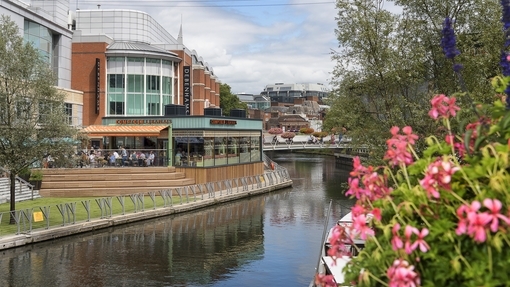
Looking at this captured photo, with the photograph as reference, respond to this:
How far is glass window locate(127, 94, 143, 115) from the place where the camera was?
56188 millimetres

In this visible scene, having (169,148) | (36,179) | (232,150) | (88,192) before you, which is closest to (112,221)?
(88,192)

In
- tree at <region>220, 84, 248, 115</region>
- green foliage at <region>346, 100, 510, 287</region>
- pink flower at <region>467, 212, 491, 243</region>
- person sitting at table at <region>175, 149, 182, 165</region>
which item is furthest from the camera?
tree at <region>220, 84, 248, 115</region>

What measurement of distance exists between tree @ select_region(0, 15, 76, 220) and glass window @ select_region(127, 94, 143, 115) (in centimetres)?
3377

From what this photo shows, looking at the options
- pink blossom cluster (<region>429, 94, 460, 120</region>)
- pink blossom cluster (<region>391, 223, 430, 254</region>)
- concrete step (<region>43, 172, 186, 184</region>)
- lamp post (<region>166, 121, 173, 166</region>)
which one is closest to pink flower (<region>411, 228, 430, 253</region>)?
pink blossom cluster (<region>391, 223, 430, 254</region>)

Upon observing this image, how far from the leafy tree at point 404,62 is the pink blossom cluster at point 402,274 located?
34.4ft

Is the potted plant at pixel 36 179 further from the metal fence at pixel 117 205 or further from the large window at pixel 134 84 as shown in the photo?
the large window at pixel 134 84

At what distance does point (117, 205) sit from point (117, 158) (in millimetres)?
6664

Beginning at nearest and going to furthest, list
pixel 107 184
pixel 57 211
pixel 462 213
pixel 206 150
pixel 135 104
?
pixel 462 213
pixel 57 211
pixel 107 184
pixel 206 150
pixel 135 104

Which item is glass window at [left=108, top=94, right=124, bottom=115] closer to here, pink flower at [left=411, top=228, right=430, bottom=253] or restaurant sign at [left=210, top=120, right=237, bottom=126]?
restaurant sign at [left=210, top=120, right=237, bottom=126]

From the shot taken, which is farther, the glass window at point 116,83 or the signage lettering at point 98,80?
the glass window at point 116,83

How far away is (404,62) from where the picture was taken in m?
15.1

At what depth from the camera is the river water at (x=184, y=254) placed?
16.9m

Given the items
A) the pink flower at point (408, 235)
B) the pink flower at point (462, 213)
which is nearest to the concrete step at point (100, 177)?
the pink flower at point (408, 235)

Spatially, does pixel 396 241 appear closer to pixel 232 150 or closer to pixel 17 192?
pixel 17 192
